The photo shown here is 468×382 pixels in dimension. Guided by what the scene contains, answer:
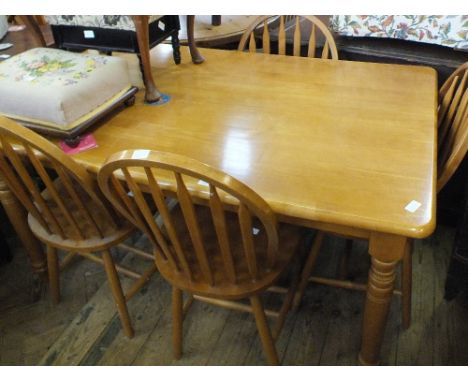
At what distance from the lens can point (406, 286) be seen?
59.3 inches

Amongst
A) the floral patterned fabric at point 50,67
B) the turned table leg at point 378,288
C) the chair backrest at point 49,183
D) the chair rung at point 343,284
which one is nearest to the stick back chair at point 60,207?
the chair backrest at point 49,183

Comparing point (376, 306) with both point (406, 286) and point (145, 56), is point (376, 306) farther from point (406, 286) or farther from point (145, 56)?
point (145, 56)

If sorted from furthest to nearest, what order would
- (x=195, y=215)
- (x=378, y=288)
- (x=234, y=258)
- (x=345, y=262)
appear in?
(x=345, y=262) < (x=234, y=258) < (x=378, y=288) < (x=195, y=215)

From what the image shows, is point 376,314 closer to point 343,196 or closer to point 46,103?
point 343,196

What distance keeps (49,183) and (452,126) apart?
127cm

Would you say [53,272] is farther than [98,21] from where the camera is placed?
Yes

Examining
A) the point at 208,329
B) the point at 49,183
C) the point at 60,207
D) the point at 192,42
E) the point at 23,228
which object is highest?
the point at 192,42

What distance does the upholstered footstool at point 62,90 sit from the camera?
1.27 meters

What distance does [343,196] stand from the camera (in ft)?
3.42

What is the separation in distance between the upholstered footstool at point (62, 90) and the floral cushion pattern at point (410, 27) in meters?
1.09

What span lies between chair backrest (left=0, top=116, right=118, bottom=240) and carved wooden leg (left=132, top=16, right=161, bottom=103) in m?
0.40

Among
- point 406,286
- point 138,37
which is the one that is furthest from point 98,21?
point 406,286

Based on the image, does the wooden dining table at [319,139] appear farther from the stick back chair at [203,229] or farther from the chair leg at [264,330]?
the chair leg at [264,330]

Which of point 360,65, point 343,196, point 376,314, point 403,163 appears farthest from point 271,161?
point 360,65
